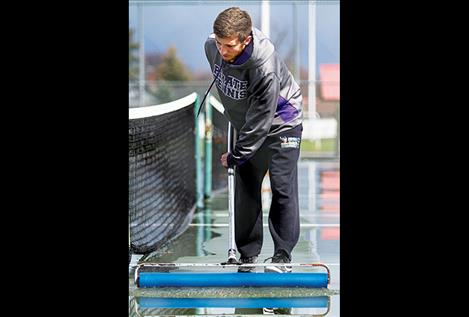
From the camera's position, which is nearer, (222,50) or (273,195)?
(222,50)

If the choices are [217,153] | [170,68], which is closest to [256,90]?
[170,68]

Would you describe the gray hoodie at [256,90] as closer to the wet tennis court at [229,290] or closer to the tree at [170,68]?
the wet tennis court at [229,290]

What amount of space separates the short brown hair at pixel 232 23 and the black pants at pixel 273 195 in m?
0.51

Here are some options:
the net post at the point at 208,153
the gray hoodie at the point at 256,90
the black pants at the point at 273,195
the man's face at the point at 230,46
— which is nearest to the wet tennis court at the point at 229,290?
the black pants at the point at 273,195

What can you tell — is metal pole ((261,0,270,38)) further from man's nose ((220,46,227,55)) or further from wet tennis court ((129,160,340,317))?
wet tennis court ((129,160,340,317))

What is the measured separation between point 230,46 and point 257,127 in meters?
0.36

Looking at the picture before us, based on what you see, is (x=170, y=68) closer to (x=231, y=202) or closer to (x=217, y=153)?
(x=231, y=202)

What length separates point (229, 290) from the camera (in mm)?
3100

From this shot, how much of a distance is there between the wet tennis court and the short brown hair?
970mm
